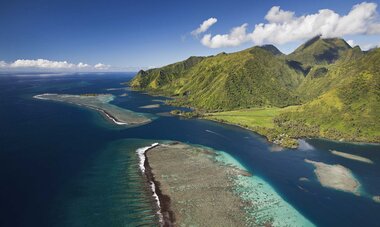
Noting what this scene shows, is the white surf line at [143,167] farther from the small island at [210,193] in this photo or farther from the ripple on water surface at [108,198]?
the ripple on water surface at [108,198]

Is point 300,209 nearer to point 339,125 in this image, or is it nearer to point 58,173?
point 58,173

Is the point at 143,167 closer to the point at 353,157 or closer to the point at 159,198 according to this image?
the point at 159,198

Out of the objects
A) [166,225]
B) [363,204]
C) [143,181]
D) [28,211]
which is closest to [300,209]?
[363,204]

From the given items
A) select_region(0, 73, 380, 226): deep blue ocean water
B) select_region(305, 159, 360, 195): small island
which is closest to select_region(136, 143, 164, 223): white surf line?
select_region(0, 73, 380, 226): deep blue ocean water

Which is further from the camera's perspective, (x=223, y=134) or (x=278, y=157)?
(x=223, y=134)

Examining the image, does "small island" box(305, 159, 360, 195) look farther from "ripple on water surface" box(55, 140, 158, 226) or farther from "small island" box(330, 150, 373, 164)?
"ripple on water surface" box(55, 140, 158, 226)
